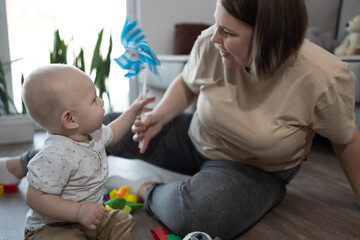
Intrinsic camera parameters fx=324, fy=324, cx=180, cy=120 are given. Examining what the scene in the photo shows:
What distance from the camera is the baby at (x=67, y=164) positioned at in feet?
2.22

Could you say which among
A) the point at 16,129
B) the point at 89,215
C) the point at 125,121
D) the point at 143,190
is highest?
the point at 125,121

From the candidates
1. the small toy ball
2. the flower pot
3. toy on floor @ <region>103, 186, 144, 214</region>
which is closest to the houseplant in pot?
the flower pot

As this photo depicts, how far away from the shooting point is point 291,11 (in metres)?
0.77

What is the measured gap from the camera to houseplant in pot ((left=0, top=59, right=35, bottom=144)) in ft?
6.27

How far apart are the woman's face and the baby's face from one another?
356mm

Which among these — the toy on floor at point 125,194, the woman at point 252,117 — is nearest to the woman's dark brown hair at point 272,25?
the woman at point 252,117

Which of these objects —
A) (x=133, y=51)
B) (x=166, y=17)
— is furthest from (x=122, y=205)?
(x=166, y=17)

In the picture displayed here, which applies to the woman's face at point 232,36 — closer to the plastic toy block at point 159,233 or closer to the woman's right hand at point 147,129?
the woman's right hand at point 147,129

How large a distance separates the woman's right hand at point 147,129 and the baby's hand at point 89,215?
41cm

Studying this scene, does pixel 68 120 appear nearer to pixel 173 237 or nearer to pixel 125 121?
pixel 125 121

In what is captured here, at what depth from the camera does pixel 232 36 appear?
2.74ft

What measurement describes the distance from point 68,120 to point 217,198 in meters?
0.45

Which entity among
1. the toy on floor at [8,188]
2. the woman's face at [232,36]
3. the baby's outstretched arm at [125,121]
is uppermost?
the woman's face at [232,36]

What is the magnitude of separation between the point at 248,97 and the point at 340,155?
0.34 meters
